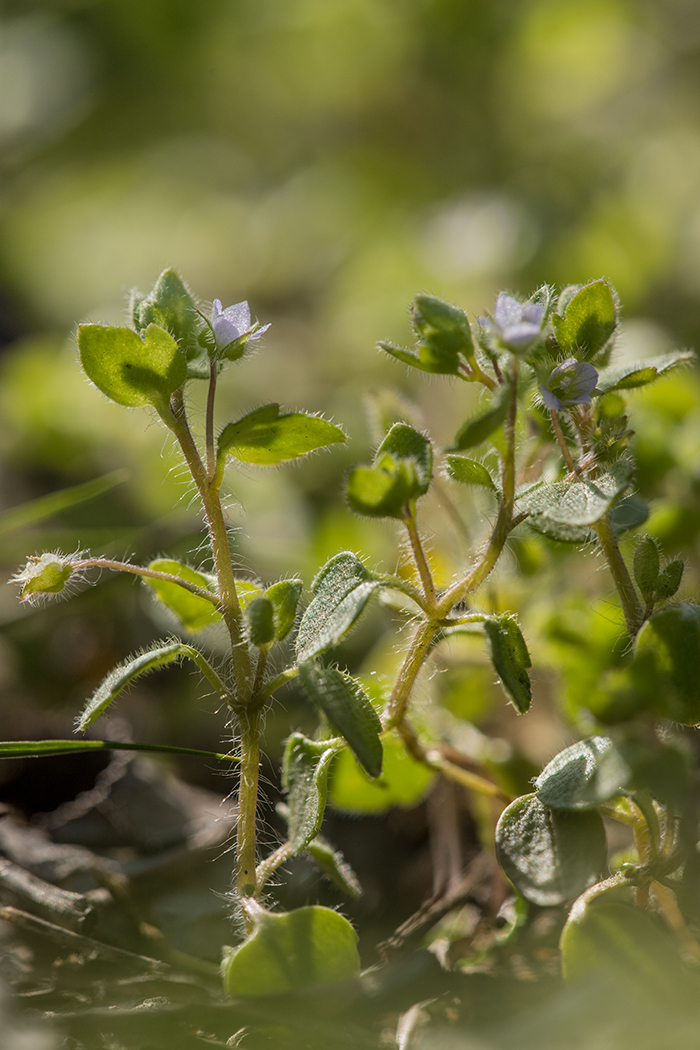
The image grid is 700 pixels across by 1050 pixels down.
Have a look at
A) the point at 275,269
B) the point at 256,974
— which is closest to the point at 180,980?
the point at 256,974

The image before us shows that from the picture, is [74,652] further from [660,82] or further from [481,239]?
[660,82]

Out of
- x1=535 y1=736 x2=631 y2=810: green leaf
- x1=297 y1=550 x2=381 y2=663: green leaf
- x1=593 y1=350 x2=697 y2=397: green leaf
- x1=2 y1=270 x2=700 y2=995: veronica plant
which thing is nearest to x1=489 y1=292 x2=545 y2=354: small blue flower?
x1=2 y1=270 x2=700 y2=995: veronica plant

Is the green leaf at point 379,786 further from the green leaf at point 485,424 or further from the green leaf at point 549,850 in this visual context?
the green leaf at point 485,424

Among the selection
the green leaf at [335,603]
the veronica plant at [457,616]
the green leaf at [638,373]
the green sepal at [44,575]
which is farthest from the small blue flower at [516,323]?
the green sepal at [44,575]

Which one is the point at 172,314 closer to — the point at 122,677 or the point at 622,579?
the point at 122,677

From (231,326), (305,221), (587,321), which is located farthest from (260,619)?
(305,221)
